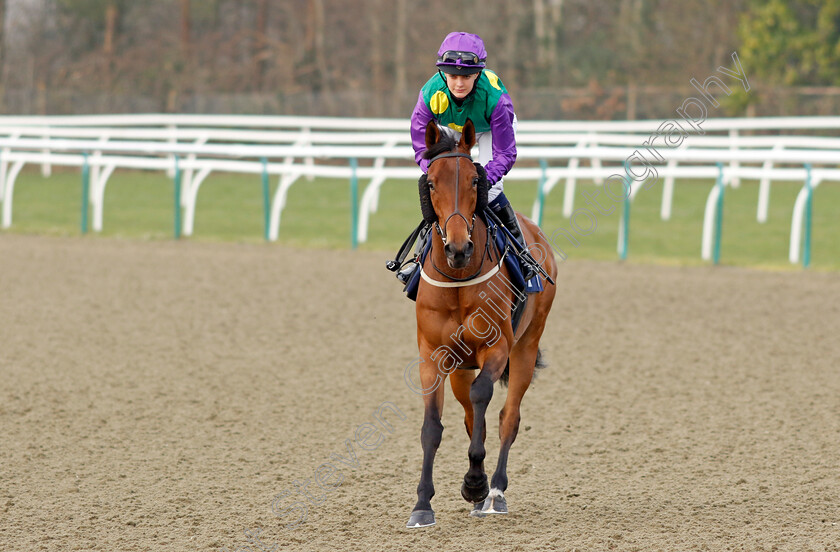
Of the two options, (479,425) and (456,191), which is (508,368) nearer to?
(479,425)

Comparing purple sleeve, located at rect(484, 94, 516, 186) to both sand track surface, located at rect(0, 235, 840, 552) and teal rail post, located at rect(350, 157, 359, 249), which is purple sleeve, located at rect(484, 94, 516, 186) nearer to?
sand track surface, located at rect(0, 235, 840, 552)

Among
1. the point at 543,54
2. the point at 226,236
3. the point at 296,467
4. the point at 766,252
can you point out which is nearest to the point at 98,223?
the point at 226,236

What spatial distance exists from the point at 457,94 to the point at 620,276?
831 cm

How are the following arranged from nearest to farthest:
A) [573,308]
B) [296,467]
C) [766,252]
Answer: [296,467], [573,308], [766,252]

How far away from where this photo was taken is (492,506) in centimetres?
516

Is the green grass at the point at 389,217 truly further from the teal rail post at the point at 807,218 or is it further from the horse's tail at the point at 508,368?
the horse's tail at the point at 508,368

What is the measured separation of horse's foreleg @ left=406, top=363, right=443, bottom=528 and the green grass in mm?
9404

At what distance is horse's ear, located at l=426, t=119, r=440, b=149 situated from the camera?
4738mm

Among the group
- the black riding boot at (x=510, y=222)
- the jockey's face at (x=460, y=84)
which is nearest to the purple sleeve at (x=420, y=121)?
the jockey's face at (x=460, y=84)

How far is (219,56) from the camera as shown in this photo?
36875 mm

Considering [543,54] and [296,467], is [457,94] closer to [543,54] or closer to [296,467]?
[296,467]

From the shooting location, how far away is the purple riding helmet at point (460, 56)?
4941mm

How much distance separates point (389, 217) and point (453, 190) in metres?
13.3

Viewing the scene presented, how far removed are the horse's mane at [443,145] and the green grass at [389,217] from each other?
9.60 meters
